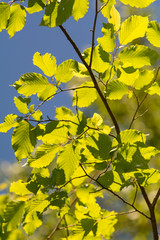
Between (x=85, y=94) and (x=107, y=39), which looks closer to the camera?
(x=107, y=39)

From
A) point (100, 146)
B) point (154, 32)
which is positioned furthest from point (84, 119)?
point (154, 32)

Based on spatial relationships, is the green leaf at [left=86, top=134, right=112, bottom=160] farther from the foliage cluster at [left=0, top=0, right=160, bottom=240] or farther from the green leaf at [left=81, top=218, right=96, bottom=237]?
the green leaf at [left=81, top=218, right=96, bottom=237]

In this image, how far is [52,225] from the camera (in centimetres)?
379

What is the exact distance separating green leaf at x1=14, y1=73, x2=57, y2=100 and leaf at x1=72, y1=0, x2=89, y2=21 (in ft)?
0.69

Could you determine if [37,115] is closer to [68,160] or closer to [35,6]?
[68,160]

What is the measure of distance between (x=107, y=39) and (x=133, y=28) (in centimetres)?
8

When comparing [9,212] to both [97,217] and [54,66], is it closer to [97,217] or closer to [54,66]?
[97,217]

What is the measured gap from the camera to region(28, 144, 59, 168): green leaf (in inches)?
35.6

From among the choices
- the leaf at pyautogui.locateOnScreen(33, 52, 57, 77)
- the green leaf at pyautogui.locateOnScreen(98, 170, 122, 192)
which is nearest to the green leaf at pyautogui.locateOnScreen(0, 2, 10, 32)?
the leaf at pyautogui.locateOnScreen(33, 52, 57, 77)

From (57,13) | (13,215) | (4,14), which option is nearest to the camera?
(57,13)

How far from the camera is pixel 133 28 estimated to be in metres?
0.86

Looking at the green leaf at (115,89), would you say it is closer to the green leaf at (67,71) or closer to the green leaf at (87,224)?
the green leaf at (67,71)

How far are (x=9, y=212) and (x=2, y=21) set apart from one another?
1.93 feet

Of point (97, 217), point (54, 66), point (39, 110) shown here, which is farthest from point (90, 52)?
point (97, 217)
